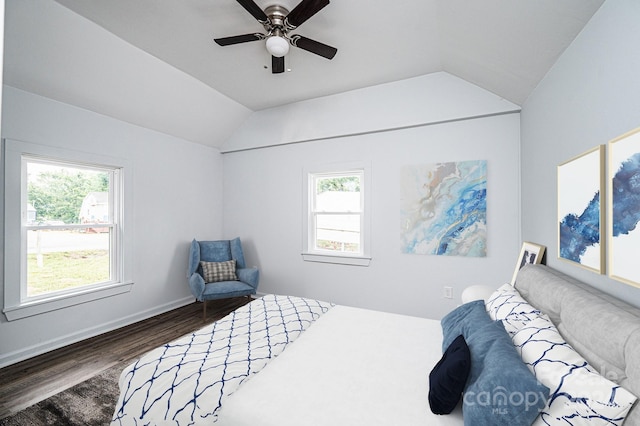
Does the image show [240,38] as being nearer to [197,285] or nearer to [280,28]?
[280,28]

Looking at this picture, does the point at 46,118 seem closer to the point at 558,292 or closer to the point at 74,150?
the point at 74,150

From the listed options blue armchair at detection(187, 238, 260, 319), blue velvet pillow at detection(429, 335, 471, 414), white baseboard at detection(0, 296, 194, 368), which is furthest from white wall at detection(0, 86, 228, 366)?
blue velvet pillow at detection(429, 335, 471, 414)

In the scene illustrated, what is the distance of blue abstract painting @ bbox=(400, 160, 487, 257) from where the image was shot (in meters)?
3.00

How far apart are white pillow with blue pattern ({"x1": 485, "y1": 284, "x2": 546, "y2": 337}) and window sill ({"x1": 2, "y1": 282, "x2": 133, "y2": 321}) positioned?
3670 millimetres

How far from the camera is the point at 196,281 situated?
3564 mm

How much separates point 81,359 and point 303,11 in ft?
11.1

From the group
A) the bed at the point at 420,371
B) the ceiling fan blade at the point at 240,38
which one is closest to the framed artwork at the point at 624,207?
the bed at the point at 420,371

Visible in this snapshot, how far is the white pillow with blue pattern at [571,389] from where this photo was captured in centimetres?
89

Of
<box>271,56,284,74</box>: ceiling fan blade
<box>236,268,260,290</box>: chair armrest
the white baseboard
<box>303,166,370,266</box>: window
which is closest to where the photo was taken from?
<box>271,56,284,74</box>: ceiling fan blade

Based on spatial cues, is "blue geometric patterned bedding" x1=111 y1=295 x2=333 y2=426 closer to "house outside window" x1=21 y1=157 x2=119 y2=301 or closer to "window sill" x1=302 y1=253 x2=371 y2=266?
"window sill" x1=302 y1=253 x2=371 y2=266

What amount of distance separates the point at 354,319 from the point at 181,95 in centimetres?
308

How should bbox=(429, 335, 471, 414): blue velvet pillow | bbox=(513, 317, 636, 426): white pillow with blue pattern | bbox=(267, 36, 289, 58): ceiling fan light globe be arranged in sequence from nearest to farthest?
bbox=(513, 317, 636, 426): white pillow with blue pattern
bbox=(429, 335, 471, 414): blue velvet pillow
bbox=(267, 36, 289, 58): ceiling fan light globe

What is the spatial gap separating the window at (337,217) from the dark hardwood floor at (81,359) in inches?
62.5

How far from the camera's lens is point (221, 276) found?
12.8ft
